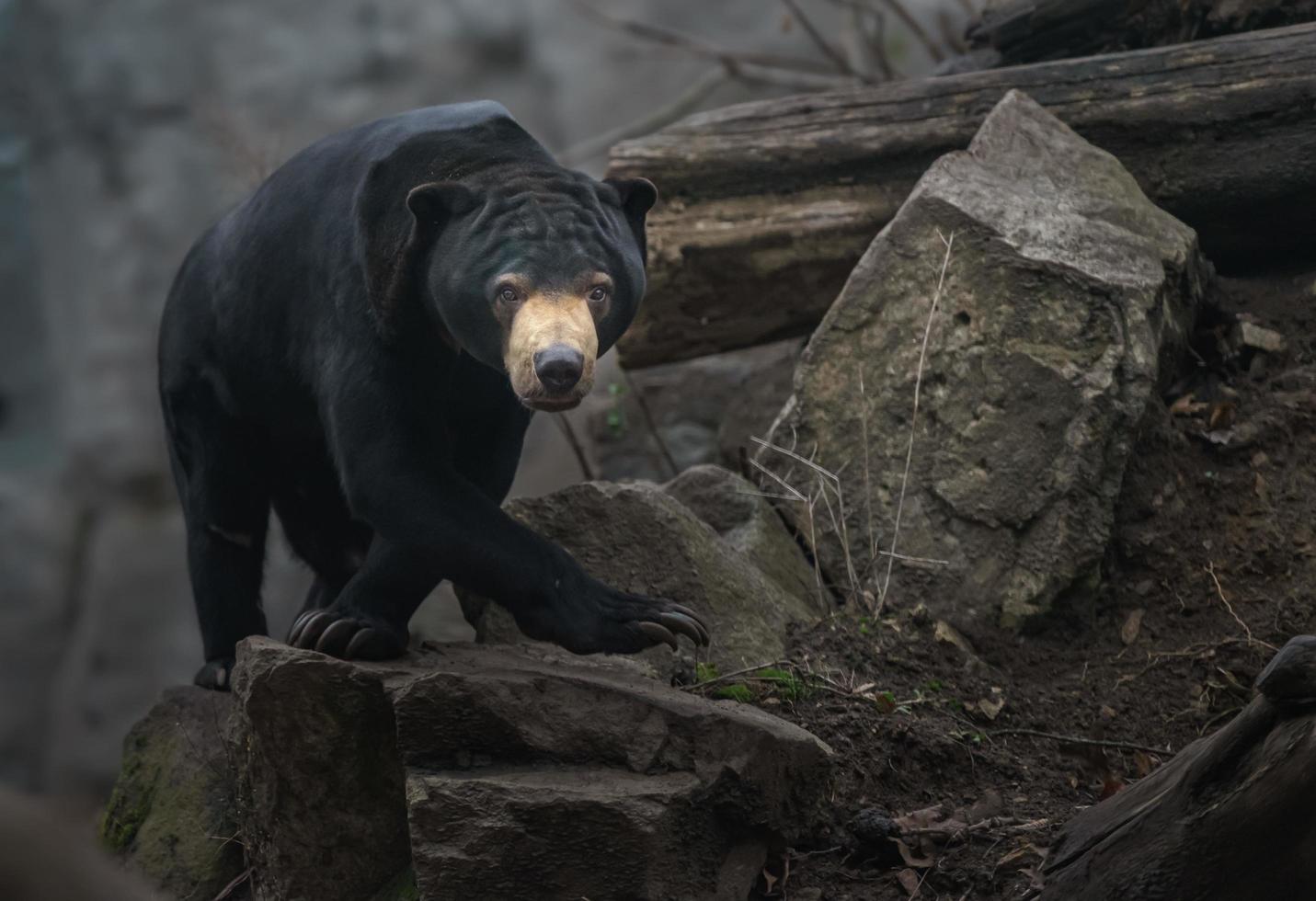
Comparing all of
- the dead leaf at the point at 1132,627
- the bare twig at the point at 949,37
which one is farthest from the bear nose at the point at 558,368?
the bare twig at the point at 949,37

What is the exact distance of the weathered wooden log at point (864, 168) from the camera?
475 cm

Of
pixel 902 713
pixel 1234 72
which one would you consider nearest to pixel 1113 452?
pixel 902 713

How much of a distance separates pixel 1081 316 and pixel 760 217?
134 centimetres

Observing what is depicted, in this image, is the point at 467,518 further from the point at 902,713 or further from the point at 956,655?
the point at 956,655

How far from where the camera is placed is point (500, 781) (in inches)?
108

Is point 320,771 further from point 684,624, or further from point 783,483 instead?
point 783,483

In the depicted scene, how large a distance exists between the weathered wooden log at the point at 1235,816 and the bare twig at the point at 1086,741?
1.04 meters

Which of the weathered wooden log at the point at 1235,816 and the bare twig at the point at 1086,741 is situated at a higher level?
the weathered wooden log at the point at 1235,816

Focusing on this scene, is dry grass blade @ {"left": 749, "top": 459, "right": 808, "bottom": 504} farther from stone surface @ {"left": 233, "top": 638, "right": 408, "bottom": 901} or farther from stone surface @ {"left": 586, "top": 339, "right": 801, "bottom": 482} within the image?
stone surface @ {"left": 586, "top": 339, "right": 801, "bottom": 482}

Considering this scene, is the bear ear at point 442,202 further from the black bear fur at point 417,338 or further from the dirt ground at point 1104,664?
the dirt ground at point 1104,664

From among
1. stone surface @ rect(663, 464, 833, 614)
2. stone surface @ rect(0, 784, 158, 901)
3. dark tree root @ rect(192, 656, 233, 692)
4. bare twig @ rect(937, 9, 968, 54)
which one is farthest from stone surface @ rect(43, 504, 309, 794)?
stone surface @ rect(0, 784, 158, 901)

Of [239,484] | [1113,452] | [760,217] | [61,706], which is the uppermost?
[760,217]

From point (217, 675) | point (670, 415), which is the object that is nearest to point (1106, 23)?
point (670, 415)

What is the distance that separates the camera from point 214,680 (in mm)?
4145
